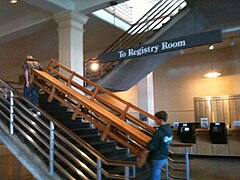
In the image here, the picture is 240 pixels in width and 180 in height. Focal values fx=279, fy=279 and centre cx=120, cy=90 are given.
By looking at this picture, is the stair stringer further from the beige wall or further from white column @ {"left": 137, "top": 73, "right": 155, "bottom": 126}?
the beige wall

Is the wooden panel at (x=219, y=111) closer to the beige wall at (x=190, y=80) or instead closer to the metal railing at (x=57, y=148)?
the beige wall at (x=190, y=80)

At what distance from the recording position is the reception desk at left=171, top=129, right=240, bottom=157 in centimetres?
942

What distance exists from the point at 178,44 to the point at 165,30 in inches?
94.5

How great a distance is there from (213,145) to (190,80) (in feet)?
12.3

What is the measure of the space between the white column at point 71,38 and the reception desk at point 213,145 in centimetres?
502

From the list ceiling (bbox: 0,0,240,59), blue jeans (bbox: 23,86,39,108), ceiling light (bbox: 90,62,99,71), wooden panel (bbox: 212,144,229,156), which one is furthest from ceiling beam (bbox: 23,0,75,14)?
wooden panel (bbox: 212,144,229,156)

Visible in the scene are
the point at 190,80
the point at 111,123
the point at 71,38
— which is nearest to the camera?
the point at 111,123

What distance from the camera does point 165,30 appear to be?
7582mm

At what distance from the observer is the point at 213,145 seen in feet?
32.1

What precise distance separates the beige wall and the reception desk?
246cm

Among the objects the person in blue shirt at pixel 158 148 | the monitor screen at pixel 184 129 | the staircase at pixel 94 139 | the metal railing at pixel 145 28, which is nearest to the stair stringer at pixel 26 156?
the staircase at pixel 94 139

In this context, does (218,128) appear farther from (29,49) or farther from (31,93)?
(29,49)

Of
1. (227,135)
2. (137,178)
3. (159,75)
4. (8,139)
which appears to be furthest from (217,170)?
(159,75)

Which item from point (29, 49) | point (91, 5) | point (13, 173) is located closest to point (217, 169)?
point (13, 173)
